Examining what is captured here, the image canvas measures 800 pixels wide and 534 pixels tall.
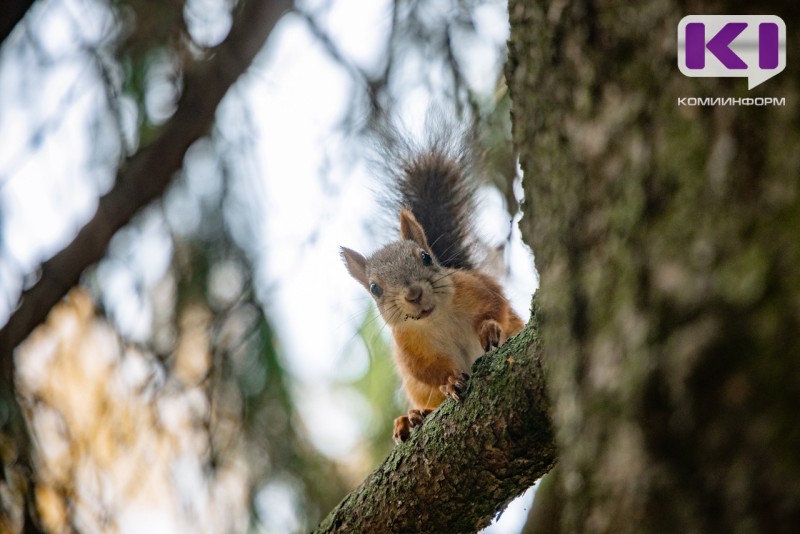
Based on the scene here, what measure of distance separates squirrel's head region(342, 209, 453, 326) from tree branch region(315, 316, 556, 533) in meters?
0.73

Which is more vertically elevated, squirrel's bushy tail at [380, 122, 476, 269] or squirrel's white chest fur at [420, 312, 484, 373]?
squirrel's bushy tail at [380, 122, 476, 269]

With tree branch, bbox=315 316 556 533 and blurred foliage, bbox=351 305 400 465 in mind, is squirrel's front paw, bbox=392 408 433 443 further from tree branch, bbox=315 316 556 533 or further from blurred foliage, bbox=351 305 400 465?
tree branch, bbox=315 316 556 533

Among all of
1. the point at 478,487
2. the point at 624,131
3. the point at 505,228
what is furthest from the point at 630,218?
the point at 505,228

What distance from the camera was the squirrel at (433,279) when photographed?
6.84 feet

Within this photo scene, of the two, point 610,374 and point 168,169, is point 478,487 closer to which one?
point 610,374

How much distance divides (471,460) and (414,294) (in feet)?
2.96

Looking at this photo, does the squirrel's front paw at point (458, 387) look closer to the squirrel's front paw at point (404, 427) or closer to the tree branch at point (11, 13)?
the squirrel's front paw at point (404, 427)

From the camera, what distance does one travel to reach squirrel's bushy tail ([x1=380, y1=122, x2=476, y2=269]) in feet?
7.14

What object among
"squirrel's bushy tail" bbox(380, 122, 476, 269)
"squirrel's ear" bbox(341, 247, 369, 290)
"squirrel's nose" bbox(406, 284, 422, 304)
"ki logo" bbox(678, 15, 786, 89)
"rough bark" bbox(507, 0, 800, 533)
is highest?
"squirrel's bushy tail" bbox(380, 122, 476, 269)

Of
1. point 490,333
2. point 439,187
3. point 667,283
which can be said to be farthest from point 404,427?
point 667,283

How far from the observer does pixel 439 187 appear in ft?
7.72

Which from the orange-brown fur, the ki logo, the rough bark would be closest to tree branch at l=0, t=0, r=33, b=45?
the orange-brown fur

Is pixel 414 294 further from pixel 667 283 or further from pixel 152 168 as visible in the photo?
pixel 667 283

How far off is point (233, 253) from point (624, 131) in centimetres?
151
